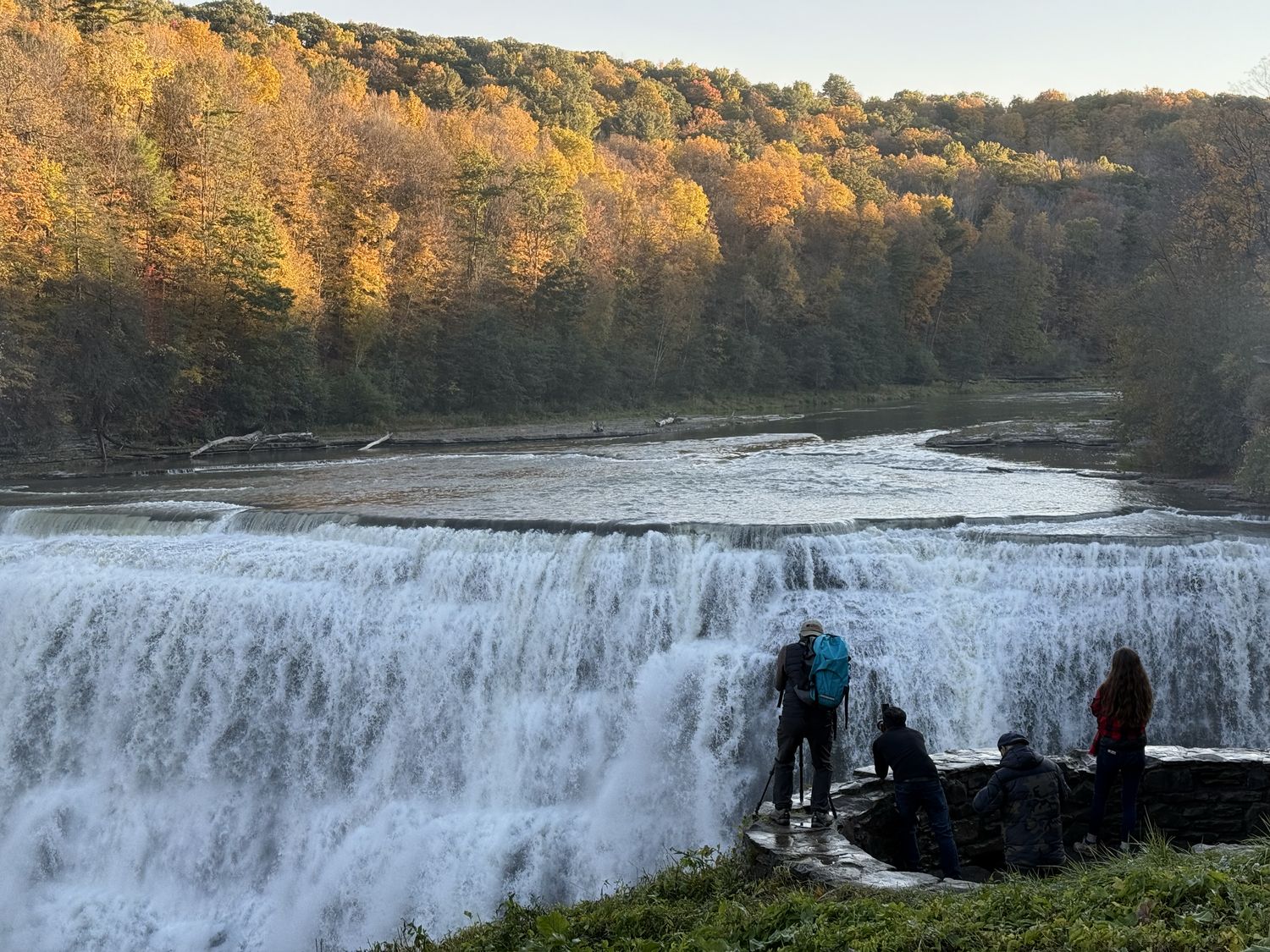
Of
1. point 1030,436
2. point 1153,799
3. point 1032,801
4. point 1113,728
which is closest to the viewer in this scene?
point 1032,801

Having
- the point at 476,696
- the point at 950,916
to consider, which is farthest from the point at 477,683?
the point at 950,916

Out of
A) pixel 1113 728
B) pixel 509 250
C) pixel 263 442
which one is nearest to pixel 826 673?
pixel 1113 728

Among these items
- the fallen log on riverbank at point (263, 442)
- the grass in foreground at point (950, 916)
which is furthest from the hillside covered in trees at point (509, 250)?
the grass in foreground at point (950, 916)

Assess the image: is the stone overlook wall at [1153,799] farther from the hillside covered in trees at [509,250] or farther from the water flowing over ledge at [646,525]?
the hillside covered in trees at [509,250]

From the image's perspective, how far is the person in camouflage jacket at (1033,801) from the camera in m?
7.41

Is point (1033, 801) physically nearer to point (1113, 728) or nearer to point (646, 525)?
point (1113, 728)

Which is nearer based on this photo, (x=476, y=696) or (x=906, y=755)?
(x=906, y=755)

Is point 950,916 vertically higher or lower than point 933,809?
higher

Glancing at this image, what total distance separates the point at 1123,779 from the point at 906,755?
5.43 feet

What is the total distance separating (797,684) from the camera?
26.8 feet

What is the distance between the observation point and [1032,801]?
743cm

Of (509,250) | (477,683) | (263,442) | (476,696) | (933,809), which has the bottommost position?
(476,696)

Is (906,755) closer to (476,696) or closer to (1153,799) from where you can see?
(1153,799)

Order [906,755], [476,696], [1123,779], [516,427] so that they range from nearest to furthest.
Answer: [906,755] < [1123,779] < [476,696] < [516,427]
